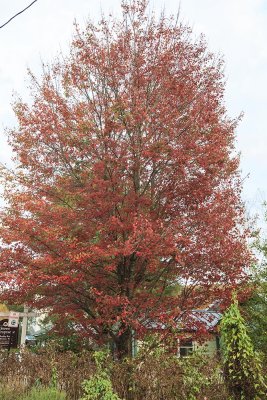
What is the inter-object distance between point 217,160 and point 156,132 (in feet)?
5.65

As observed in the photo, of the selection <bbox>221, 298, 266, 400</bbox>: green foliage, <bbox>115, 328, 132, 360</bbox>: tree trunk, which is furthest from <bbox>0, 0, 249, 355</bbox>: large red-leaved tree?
<bbox>221, 298, 266, 400</bbox>: green foliage

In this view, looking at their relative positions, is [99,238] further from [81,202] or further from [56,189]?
[56,189]

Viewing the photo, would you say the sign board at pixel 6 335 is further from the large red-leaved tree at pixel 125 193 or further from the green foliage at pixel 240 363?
the green foliage at pixel 240 363

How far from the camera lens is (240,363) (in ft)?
20.4

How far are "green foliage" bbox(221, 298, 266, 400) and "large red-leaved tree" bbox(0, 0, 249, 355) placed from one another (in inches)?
111

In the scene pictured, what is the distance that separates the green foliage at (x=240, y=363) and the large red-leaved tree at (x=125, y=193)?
2.83 meters

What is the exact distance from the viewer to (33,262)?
933 centimetres

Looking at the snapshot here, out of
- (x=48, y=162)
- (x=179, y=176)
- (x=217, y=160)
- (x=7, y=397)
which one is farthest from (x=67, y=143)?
(x=7, y=397)

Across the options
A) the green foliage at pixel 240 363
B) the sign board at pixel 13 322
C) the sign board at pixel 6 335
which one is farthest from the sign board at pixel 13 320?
the green foliage at pixel 240 363

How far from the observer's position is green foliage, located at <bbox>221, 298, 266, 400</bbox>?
621cm

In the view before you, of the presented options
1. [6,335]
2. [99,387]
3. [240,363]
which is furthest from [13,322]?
[240,363]

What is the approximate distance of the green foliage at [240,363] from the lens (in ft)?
20.4

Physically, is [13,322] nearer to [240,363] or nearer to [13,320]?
[13,320]

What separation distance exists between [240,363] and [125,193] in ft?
17.7
